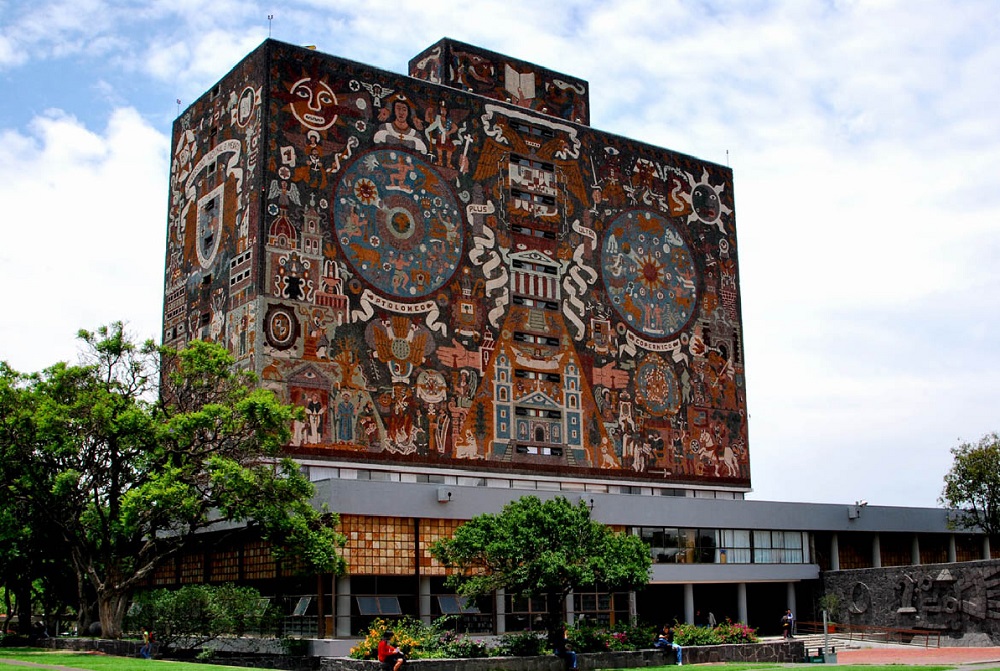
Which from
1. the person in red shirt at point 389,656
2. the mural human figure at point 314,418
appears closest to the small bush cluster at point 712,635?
the person in red shirt at point 389,656

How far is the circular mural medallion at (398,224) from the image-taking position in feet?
153

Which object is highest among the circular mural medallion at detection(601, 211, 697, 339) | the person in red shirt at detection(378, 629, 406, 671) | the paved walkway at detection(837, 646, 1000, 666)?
the circular mural medallion at detection(601, 211, 697, 339)

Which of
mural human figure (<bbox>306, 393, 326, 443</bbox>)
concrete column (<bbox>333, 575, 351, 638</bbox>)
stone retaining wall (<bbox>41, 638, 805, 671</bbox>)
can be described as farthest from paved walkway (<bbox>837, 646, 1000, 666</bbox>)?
mural human figure (<bbox>306, 393, 326, 443</bbox>)

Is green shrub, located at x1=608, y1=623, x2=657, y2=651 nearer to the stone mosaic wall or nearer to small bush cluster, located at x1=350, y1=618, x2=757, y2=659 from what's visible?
small bush cluster, located at x1=350, y1=618, x2=757, y2=659

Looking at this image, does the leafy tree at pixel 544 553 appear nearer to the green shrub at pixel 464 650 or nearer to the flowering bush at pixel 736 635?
the green shrub at pixel 464 650

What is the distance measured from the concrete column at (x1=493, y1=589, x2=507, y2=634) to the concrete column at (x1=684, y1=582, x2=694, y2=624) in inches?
404

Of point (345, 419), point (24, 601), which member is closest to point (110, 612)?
point (345, 419)

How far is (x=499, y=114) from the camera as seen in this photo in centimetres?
5244

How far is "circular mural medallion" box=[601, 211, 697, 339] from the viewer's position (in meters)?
54.5

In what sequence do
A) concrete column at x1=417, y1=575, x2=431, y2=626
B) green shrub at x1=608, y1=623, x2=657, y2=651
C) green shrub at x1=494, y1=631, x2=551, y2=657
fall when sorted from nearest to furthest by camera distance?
green shrub at x1=494, y1=631, x2=551, y2=657 < green shrub at x1=608, y1=623, x2=657, y2=651 < concrete column at x1=417, y1=575, x2=431, y2=626

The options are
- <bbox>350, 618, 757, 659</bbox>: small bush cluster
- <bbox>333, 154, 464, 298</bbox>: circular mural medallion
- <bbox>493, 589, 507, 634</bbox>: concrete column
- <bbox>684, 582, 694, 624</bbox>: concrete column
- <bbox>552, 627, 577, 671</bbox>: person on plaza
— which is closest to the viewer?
<bbox>350, 618, 757, 659</bbox>: small bush cluster

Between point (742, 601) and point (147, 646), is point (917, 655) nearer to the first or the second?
point (742, 601)

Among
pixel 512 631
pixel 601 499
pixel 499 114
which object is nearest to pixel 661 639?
pixel 512 631

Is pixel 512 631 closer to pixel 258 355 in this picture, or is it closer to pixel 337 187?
pixel 258 355
